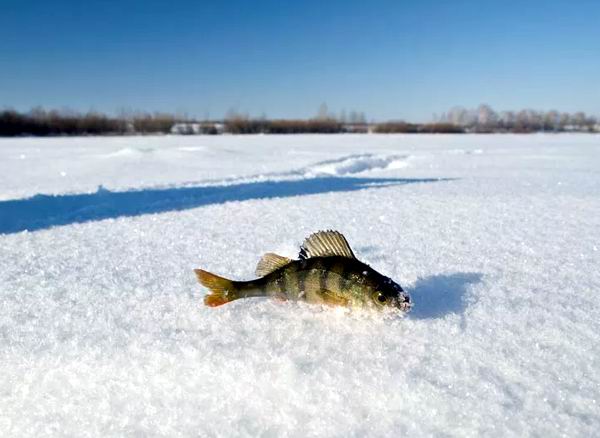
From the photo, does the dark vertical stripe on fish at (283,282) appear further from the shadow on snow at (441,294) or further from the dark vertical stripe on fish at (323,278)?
the shadow on snow at (441,294)

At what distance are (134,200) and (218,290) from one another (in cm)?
449

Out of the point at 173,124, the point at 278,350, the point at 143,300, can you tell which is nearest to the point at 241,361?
the point at 278,350

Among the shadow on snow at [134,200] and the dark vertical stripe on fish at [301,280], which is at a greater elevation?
the dark vertical stripe on fish at [301,280]

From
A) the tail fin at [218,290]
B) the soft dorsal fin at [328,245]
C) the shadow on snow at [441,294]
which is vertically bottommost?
the shadow on snow at [441,294]

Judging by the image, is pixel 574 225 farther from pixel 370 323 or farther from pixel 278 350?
pixel 278 350

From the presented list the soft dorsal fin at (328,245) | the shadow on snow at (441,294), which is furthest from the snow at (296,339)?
the soft dorsal fin at (328,245)

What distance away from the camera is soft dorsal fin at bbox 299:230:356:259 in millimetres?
2068

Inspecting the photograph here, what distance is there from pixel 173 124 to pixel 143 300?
5050 centimetres

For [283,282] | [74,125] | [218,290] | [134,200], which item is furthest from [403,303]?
[74,125]

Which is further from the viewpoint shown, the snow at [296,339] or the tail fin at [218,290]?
the tail fin at [218,290]

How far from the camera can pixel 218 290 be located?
7.20 ft

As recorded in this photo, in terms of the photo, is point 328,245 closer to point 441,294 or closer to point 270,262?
point 270,262

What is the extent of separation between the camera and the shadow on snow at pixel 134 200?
506cm

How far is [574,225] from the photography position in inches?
164
